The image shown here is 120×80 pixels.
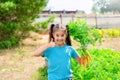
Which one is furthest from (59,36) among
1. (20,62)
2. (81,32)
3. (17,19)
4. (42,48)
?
(17,19)

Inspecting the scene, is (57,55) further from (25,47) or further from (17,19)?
(17,19)

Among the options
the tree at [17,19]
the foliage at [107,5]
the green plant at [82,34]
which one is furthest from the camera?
the foliage at [107,5]

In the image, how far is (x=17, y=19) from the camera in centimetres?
1638

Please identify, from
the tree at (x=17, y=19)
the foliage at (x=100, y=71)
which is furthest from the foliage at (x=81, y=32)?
the tree at (x=17, y=19)

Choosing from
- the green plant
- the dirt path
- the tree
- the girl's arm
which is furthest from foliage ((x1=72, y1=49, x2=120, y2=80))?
the tree

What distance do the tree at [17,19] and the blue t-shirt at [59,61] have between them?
1036 cm

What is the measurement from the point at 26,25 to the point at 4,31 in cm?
115

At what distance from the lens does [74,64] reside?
785 cm

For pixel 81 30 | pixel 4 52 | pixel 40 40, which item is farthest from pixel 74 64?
pixel 40 40

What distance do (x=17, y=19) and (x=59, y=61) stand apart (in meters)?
11.7

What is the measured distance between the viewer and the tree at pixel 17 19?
15.5 meters

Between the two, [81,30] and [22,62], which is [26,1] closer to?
[22,62]

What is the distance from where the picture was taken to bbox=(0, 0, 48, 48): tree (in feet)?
51.0

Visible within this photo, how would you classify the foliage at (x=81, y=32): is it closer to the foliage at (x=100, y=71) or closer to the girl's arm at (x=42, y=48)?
the girl's arm at (x=42, y=48)
